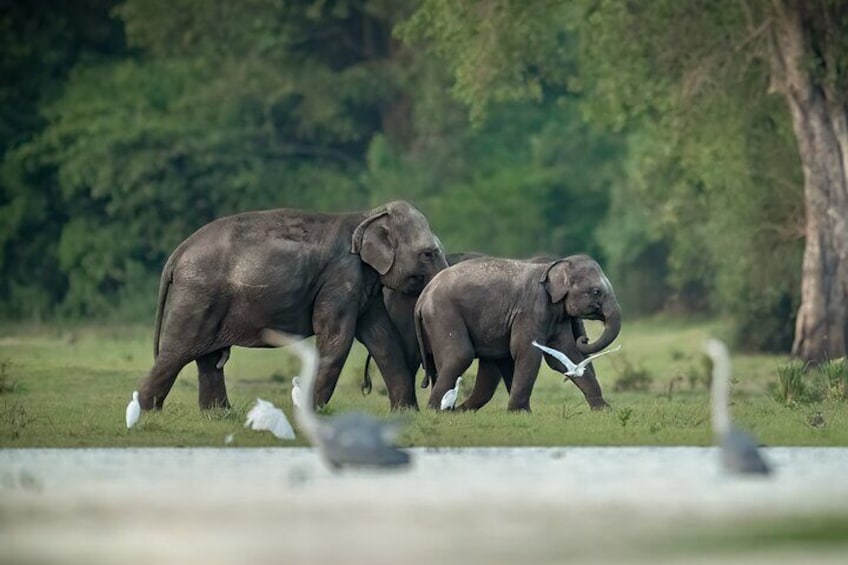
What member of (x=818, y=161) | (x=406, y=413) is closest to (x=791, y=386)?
(x=406, y=413)

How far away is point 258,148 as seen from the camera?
50.8 meters

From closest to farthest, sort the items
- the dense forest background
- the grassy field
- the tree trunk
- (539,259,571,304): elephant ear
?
the grassy field → (539,259,571,304): elephant ear → the tree trunk → the dense forest background

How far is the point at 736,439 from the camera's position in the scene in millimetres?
15508

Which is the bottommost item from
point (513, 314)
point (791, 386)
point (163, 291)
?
point (791, 386)

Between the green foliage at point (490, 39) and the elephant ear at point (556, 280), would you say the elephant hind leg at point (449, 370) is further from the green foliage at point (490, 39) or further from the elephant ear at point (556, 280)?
the green foliage at point (490, 39)

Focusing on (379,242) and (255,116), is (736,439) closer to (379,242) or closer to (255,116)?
(379,242)

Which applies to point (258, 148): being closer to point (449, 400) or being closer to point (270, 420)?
point (449, 400)

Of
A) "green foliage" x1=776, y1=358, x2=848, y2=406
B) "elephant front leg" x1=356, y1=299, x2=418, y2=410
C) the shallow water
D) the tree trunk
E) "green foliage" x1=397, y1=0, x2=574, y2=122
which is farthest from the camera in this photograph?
"green foliage" x1=397, y1=0, x2=574, y2=122

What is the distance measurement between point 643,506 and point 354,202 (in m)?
35.6

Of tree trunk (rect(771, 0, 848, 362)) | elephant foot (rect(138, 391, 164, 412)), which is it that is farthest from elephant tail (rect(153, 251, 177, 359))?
tree trunk (rect(771, 0, 848, 362))

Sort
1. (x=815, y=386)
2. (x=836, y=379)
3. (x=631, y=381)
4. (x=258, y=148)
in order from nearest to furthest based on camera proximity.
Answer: (x=836, y=379), (x=815, y=386), (x=631, y=381), (x=258, y=148)

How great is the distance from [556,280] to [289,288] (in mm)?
2315

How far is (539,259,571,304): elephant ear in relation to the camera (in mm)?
22109

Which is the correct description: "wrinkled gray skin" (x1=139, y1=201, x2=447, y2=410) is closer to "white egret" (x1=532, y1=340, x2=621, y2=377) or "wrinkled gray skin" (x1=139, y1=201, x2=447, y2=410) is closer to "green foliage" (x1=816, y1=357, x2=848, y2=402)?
"white egret" (x1=532, y1=340, x2=621, y2=377)
